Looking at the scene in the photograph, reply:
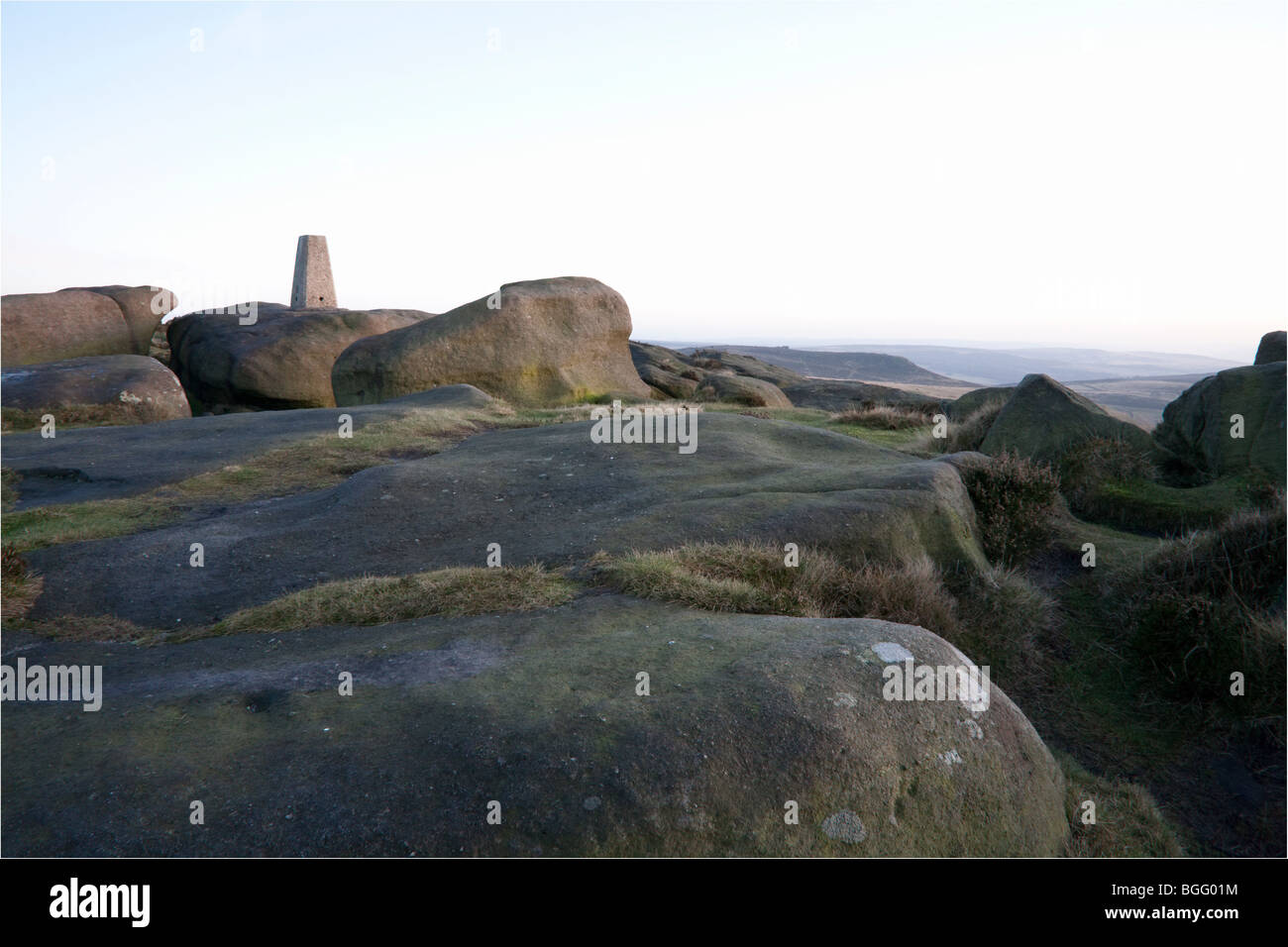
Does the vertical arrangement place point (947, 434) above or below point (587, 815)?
above

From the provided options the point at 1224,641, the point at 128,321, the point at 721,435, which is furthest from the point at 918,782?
the point at 128,321

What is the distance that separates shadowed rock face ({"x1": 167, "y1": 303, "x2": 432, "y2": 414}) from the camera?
2372 cm

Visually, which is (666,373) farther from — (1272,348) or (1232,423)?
(1232,423)

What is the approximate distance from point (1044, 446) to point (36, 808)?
11.9 meters

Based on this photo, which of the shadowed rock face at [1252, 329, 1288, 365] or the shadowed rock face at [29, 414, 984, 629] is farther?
the shadowed rock face at [1252, 329, 1288, 365]

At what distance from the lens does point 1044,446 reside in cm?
1206

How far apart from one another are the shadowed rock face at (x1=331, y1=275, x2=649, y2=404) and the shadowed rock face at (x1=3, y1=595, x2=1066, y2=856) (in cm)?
1441

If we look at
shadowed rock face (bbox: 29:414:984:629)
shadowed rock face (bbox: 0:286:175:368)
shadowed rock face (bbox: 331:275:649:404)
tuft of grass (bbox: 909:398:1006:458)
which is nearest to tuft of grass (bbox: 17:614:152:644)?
shadowed rock face (bbox: 29:414:984:629)

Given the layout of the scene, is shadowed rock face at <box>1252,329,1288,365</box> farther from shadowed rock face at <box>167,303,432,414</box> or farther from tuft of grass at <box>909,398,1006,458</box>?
shadowed rock face at <box>167,303,432,414</box>

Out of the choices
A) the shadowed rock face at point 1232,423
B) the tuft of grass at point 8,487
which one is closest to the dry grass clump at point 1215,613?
the shadowed rock face at point 1232,423

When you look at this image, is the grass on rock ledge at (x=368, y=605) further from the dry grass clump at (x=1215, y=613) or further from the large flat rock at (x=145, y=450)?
the dry grass clump at (x=1215, y=613)

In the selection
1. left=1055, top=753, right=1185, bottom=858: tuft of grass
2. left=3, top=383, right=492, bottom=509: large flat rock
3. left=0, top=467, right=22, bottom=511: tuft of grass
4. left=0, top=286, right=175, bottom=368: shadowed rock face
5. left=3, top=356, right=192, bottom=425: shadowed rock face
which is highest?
left=0, top=286, right=175, bottom=368: shadowed rock face

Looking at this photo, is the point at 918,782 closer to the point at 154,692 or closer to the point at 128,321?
the point at 154,692

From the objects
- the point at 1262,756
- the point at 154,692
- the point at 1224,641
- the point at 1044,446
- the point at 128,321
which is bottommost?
the point at 1262,756
